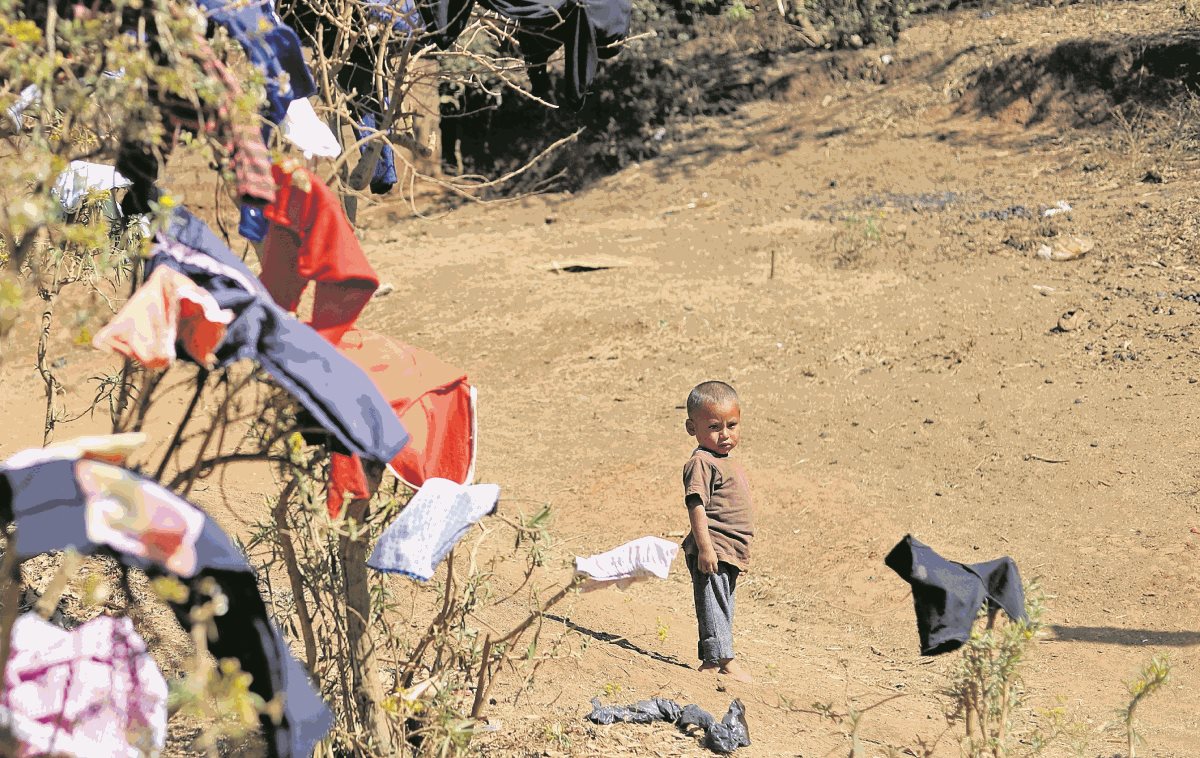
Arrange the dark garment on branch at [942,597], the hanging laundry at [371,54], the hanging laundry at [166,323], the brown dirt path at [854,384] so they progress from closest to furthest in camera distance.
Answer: the hanging laundry at [166,323] < the dark garment on branch at [942,597] < the hanging laundry at [371,54] < the brown dirt path at [854,384]

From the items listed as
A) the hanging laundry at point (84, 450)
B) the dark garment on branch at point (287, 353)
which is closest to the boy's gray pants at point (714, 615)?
the dark garment on branch at point (287, 353)

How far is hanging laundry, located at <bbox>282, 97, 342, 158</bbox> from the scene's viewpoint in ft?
11.3

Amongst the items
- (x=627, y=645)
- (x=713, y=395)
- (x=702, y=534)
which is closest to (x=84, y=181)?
(x=713, y=395)

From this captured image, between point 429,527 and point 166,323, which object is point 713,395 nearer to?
point 429,527

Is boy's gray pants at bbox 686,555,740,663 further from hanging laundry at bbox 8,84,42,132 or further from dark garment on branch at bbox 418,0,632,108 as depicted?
hanging laundry at bbox 8,84,42,132

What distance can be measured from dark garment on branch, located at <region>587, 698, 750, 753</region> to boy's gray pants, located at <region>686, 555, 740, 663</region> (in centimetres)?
48

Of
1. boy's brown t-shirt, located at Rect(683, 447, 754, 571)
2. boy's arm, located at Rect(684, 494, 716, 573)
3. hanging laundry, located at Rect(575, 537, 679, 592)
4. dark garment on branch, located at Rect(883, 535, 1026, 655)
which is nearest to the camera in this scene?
dark garment on branch, located at Rect(883, 535, 1026, 655)

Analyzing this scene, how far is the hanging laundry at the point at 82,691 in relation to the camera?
2.30 meters

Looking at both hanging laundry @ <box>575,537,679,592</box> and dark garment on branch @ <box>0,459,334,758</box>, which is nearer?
dark garment on branch @ <box>0,459,334,758</box>

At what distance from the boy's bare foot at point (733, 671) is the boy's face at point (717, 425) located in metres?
0.82

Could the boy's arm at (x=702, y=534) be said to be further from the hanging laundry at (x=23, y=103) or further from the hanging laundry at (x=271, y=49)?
the hanging laundry at (x=23, y=103)

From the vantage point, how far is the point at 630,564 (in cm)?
366

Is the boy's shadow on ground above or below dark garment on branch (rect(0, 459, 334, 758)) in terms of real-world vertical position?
below

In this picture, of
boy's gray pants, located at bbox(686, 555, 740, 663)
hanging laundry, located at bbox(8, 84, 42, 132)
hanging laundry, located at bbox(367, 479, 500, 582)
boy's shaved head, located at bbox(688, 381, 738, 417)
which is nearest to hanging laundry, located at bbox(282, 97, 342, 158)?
hanging laundry, located at bbox(8, 84, 42, 132)
